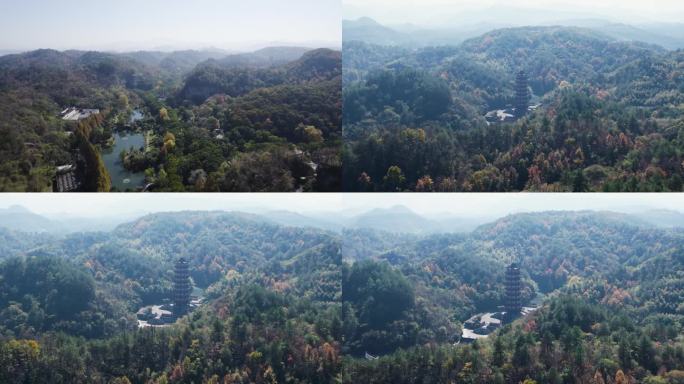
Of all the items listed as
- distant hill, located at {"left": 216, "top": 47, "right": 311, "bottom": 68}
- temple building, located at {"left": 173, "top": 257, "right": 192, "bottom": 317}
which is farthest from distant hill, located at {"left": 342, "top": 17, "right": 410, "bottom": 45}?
temple building, located at {"left": 173, "top": 257, "right": 192, "bottom": 317}

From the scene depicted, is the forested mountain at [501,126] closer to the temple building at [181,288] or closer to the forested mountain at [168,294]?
the forested mountain at [168,294]

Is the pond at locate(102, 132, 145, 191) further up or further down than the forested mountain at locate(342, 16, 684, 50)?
further down

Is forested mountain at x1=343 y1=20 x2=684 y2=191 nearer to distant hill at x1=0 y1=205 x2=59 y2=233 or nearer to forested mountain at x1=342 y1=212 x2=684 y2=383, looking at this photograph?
forested mountain at x1=342 y1=212 x2=684 y2=383

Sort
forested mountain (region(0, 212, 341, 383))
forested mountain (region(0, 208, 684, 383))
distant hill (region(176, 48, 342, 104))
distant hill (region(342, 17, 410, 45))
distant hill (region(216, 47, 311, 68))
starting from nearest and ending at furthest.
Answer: forested mountain (region(0, 208, 684, 383)) → forested mountain (region(0, 212, 341, 383)) → distant hill (region(342, 17, 410, 45)) → distant hill (region(176, 48, 342, 104)) → distant hill (region(216, 47, 311, 68))

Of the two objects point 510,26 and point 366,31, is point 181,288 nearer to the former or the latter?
point 366,31

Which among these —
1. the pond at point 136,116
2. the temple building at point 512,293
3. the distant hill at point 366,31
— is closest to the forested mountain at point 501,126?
the distant hill at point 366,31

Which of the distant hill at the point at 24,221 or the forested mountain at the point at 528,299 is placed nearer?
the forested mountain at the point at 528,299

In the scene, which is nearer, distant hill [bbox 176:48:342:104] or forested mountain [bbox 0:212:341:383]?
forested mountain [bbox 0:212:341:383]
